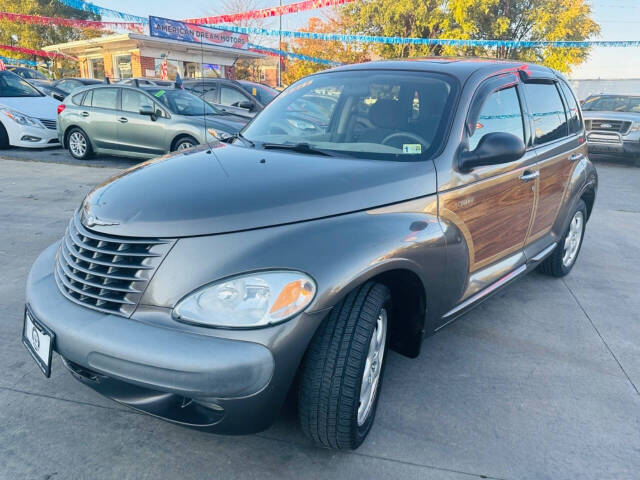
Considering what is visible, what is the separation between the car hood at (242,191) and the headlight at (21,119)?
885 centimetres

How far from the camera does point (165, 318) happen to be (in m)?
1.79

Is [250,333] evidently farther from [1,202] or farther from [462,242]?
[1,202]

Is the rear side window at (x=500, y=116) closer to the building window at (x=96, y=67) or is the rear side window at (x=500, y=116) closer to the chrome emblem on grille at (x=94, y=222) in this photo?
the chrome emblem on grille at (x=94, y=222)

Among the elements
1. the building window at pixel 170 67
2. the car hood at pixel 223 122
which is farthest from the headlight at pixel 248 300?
the building window at pixel 170 67

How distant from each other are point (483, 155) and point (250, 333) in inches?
59.9

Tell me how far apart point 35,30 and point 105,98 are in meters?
29.8

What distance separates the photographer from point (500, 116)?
119 inches

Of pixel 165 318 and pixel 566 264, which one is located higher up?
pixel 165 318

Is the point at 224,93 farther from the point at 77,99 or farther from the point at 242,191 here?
the point at 242,191

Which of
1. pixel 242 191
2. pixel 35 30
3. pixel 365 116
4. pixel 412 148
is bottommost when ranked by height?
pixel 242 191

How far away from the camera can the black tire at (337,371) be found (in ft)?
6.24

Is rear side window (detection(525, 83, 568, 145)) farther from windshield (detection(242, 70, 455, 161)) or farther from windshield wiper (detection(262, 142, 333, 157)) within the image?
windshield wiper (detection(262, 142, 333, 157))

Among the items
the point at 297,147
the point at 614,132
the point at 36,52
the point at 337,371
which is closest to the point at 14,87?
the point at 297,147

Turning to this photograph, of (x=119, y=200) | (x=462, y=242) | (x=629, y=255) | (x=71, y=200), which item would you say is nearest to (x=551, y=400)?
(x=462, y=242)
